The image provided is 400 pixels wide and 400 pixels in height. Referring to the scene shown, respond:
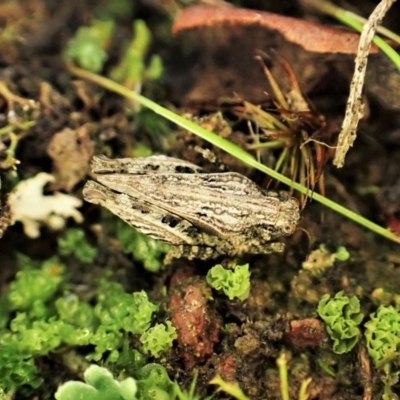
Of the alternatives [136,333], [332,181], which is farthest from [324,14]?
[136,333]

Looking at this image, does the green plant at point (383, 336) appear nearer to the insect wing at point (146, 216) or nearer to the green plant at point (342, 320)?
the green plant at point (342, 320)

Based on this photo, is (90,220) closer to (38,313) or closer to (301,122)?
(38,313)

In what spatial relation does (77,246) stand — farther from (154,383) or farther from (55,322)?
(154,383)

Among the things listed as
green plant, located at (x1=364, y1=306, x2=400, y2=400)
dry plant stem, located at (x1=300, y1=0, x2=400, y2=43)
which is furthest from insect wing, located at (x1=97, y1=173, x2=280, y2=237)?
dry plant stem, located at (x1=300, y1=0, x2=400, y2=43)

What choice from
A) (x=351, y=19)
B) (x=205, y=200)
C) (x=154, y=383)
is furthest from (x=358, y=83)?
(x=154, y=383)

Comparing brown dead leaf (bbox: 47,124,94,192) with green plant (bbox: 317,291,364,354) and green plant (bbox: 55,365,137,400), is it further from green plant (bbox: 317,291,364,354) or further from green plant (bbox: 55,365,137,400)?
green plant (bbox: 317,291,364,354)

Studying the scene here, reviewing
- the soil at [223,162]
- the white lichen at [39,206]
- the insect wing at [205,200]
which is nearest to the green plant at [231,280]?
the soil at [223,162]
